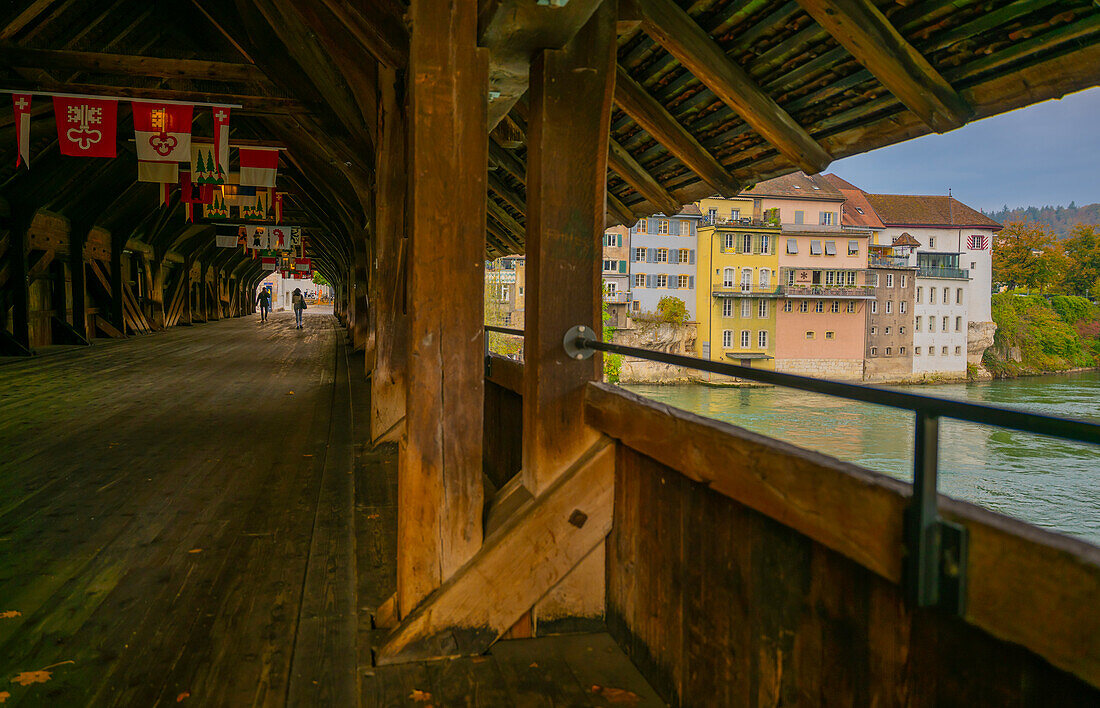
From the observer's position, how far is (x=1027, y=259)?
41469mm

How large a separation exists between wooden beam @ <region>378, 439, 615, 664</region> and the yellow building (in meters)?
45.9

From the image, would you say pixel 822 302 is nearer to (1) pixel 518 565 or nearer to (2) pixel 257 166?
(2) pixel 257 166

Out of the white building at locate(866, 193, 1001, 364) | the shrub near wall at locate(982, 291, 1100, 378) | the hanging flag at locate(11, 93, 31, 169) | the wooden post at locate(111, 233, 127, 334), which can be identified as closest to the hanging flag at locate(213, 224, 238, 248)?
the wooden post at locate(111, 233, 127, 334)

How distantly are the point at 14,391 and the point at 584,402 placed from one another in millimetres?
8667

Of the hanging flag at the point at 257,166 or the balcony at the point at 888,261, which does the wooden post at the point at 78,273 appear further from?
the balcony at the point at 888,261

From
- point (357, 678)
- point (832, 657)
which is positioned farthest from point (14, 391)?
point (832, 657)

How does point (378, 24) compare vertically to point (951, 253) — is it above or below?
below

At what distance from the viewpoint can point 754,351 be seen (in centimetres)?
4856

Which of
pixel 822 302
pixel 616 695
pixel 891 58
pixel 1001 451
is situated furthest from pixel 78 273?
pixel 822 302

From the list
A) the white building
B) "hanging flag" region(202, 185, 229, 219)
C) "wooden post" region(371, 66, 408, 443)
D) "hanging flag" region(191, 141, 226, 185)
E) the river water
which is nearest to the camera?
"wooden post" region(371, 66, 408, 443)

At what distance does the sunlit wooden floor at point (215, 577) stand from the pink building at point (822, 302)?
41.5 meters

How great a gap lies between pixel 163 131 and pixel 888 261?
4544cm

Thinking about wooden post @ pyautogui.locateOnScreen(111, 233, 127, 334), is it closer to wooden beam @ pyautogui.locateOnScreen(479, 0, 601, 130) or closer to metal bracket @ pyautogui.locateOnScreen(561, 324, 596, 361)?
wooden beam @ pyautogui.locateOnScreen(479, 0, 601, 130)

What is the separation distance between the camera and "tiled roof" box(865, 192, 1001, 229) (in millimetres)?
47781
